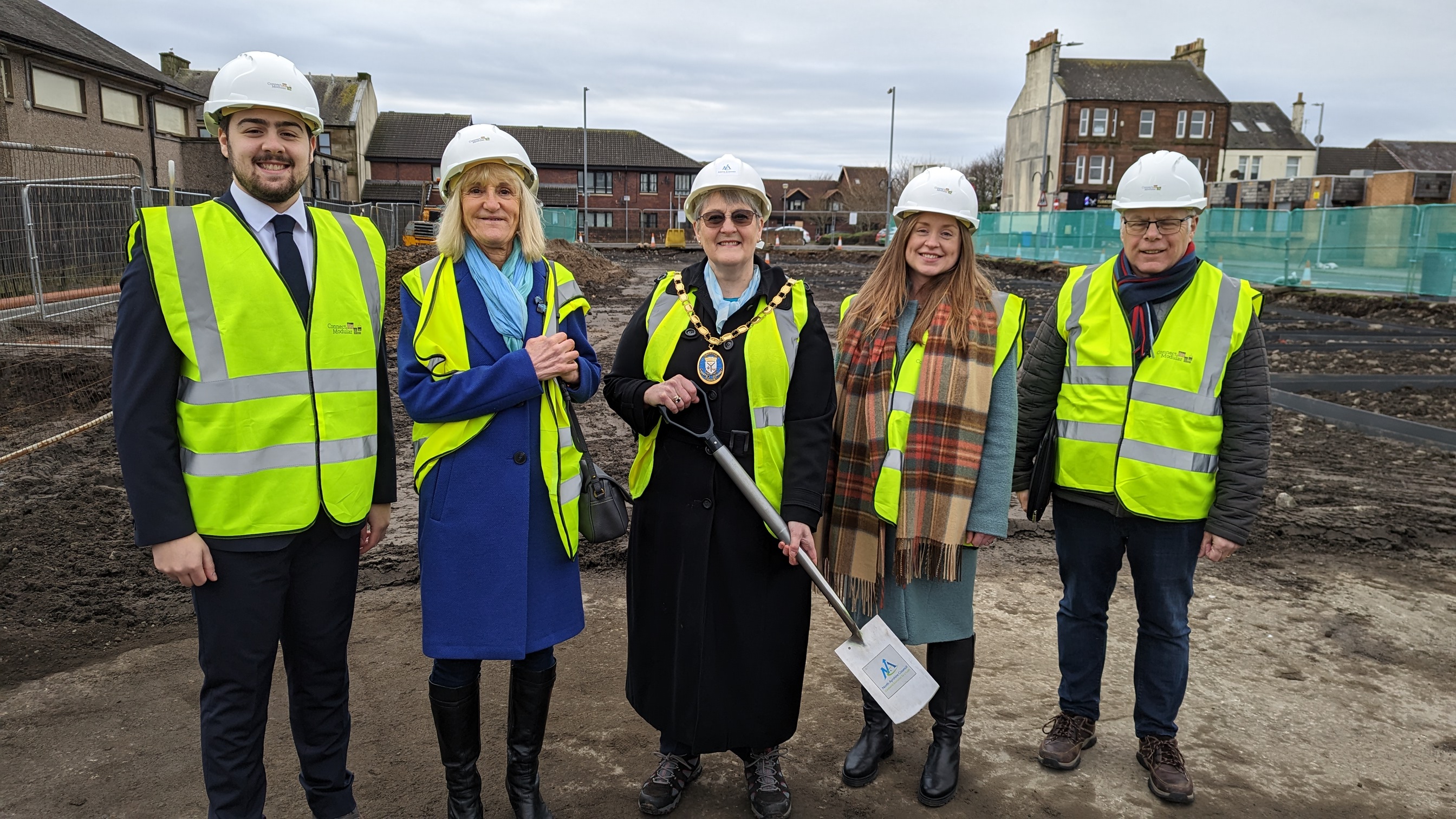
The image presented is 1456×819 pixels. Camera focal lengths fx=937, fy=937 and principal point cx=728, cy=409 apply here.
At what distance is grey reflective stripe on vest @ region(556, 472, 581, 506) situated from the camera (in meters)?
2.90

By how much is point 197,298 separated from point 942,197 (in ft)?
7.34

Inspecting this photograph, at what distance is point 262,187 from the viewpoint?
254 cm

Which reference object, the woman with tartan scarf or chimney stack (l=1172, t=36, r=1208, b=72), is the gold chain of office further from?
chimney stack (l=1172, t=36, r=1208, b=72)

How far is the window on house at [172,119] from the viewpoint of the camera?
95.8ft

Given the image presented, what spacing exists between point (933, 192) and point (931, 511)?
41.9 inches

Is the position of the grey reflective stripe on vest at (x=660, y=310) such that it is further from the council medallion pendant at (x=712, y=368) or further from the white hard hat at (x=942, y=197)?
the white hard hat at (x=942, y=197)

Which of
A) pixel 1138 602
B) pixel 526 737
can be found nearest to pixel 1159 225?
pixel 1138 602

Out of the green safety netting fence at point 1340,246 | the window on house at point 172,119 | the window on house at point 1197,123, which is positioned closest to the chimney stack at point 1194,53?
the window on house at point 1197,123

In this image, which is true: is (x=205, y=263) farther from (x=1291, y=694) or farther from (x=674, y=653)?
(x=1291, y=694)

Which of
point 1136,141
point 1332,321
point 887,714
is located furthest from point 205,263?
point 1136,141

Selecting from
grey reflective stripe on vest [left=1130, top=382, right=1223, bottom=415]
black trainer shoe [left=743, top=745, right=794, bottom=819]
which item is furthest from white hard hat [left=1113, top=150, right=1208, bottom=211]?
black trainer shoe [left=743, top=745, right=794, bottom=819]

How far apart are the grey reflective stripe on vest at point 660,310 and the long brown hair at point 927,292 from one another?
0.67 meters

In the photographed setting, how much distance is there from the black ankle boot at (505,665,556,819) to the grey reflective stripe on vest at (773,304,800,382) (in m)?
1.25

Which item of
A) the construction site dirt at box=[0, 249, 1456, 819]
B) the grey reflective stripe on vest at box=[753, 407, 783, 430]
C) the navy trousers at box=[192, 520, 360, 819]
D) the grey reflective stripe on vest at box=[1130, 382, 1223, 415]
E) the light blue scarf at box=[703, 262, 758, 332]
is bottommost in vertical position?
the construction site dirt at box=[0, 249, 1456, 819]
